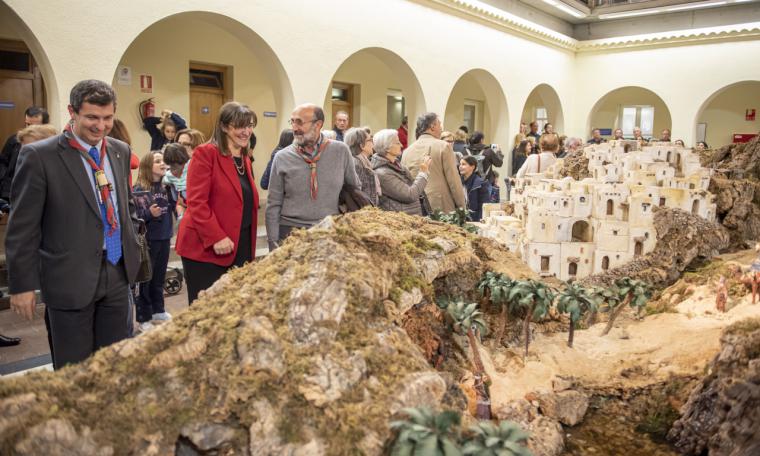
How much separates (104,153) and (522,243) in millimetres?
6484

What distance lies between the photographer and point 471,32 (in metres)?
13.5

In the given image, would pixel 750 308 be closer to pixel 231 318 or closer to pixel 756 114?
pixel 231 318

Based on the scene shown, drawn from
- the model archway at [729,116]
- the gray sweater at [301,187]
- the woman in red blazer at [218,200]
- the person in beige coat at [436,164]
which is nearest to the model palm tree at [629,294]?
the person in beige coat at [436,164]

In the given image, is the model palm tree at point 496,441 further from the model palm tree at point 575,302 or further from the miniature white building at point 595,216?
the miniature white building at point 595,216

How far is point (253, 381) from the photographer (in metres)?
2.26

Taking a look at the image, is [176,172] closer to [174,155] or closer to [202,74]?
[174,155]

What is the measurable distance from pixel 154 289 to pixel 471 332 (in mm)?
3524

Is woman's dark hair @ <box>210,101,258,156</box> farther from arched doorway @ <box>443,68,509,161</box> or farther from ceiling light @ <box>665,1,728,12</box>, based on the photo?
ceiling light @ <box>665,1,728,12</box>

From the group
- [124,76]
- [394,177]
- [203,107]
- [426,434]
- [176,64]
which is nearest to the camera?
[426,434]

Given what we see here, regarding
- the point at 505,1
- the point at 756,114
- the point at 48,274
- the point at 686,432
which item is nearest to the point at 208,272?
the point at 48,274

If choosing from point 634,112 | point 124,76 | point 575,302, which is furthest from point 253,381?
point 634,112

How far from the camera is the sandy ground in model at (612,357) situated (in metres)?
3.86

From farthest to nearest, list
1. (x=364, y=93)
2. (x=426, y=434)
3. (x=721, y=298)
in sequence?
(x=364, y=93) → (x=721, y=298) → (x=426, y=434)

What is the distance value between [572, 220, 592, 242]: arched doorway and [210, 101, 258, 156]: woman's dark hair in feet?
21.0
